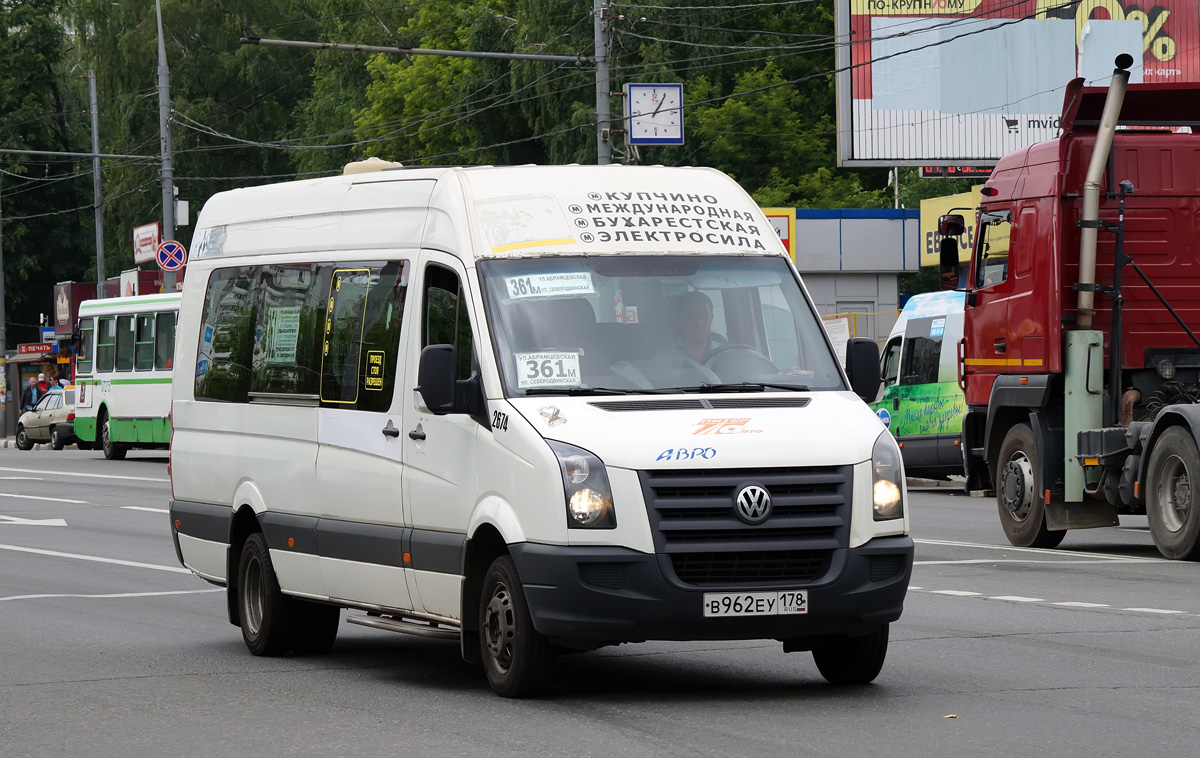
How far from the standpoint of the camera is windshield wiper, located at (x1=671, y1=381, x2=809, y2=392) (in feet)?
29.5

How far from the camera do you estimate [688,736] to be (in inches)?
306

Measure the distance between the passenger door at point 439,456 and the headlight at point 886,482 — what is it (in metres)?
1.75

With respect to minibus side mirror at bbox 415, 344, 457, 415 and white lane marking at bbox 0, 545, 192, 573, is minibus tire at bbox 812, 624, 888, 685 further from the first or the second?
white lane marking at bbox 0, 545, 192, 573

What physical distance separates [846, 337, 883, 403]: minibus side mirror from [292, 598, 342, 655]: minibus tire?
322 cm

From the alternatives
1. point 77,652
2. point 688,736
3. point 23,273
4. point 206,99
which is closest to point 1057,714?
point 688,736

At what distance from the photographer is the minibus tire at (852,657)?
Answer: 29.6 ft

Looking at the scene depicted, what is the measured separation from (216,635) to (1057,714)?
5.70 meters

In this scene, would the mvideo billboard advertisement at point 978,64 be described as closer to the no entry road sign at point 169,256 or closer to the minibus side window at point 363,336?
the no entry road sign at point 169,256

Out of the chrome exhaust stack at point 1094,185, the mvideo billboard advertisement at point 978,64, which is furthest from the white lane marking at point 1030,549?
the mvideo billboard advertisement at point 978,64

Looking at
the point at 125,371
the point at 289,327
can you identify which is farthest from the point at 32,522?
the point at 125,371

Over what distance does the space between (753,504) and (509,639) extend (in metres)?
1.26

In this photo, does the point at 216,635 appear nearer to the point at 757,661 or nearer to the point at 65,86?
the point at 757,661

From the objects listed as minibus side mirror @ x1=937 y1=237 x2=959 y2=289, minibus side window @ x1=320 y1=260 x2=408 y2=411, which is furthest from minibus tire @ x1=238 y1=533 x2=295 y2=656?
minibus side mirror @ x1=937 y1=237 x2=959 y2=289

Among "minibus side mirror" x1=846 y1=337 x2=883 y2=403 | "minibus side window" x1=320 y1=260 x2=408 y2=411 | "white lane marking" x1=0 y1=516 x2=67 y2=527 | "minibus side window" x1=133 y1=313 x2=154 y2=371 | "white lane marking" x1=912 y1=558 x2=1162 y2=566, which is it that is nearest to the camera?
"minibus side mirror" x1=846 y1=337 x2=883 y2=403
